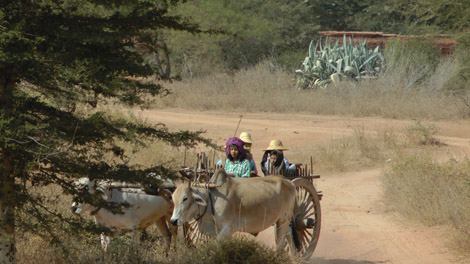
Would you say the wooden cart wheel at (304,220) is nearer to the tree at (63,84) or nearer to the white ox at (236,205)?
the white ox at (236,205)

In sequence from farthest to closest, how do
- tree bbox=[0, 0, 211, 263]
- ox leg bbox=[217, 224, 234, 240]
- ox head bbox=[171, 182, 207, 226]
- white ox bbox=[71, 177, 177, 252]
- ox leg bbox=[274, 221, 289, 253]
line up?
ox leg bbox=[274, 221, 289, 253]
white ox bbox=[71, 177, 177, 252]
ox leg bbox=[217, 224, 234, 240]
ox head bbox=[171, 182, 207, 226]
tree bbox=[0, 0, 211, 263]

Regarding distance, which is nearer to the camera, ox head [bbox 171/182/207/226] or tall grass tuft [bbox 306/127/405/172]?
ox head [bbox 171/182/207/226]

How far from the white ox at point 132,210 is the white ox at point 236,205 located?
61 cm

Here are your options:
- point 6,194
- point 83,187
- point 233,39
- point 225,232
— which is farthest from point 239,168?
point 233,39

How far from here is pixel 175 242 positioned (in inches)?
307

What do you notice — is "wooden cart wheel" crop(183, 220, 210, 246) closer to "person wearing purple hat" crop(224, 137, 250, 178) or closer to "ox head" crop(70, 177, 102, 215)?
"ox head" crop(70, 177, 102, 215)

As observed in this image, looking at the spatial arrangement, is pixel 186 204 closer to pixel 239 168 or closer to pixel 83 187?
pixel 83 187

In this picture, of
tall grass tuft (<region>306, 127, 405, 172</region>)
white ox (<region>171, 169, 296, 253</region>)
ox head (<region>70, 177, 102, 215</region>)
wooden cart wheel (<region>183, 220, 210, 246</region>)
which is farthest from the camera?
tall grass tuft (<region>306, 127, 405, 172</region>)

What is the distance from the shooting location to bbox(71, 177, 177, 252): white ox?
7410 mm

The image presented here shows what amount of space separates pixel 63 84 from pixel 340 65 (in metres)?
22.2

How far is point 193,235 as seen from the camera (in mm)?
7449

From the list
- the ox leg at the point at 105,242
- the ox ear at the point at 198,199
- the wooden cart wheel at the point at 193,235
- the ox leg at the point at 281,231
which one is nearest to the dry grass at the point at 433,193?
the ox leg at the point at 281,231

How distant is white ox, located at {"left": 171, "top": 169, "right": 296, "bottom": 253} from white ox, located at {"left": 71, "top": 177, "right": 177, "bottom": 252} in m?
0.61

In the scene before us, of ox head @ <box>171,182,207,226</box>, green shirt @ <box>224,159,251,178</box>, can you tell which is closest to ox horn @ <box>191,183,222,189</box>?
ox head @ <box>171,182,207,226</box>
